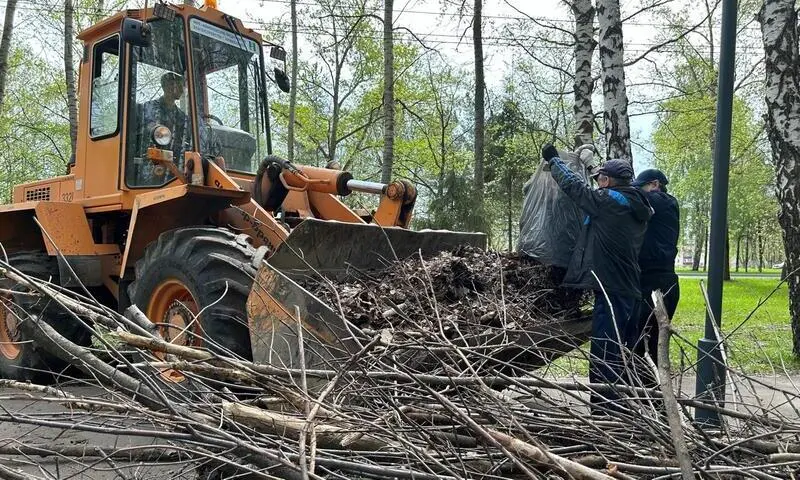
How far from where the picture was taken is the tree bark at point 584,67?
31.1 ft

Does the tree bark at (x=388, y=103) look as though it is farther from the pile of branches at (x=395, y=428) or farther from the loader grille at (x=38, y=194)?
the pile of branches at (x=395, y=428)

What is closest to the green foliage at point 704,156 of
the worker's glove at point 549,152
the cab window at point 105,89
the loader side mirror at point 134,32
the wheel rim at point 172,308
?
the worker's glove at point 549,152

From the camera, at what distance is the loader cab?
5.96m

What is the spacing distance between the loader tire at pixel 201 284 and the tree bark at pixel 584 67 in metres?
6.24

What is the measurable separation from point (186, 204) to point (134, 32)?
1.48 metres

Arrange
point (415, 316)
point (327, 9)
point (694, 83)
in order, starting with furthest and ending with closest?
point (694, 83), point (327, 9), point (415, 316)

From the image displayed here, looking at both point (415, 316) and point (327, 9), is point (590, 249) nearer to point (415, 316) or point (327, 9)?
point (415, 316)

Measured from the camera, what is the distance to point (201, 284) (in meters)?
4.70

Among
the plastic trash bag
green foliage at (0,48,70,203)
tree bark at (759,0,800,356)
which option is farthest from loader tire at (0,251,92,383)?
green foliage at (0,48,70,203)

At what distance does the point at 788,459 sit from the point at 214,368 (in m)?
2.32

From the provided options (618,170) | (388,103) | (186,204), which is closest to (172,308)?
(186,204)

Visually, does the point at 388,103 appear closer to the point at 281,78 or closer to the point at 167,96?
the point at 281,78

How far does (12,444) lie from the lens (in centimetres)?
285

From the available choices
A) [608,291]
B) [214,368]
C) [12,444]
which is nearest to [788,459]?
[214,368]
